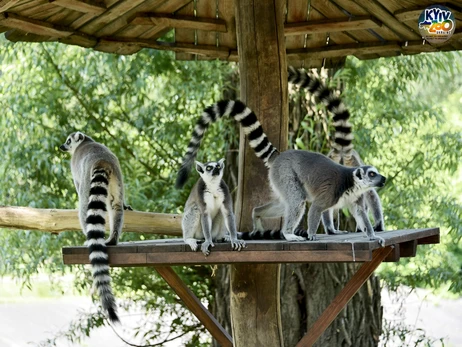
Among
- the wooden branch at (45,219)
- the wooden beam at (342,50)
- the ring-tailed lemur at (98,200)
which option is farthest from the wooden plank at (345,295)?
the wooden beam at (342,50)

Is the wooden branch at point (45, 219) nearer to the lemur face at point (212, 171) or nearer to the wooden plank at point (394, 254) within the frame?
the lemur face at point (212, 171)

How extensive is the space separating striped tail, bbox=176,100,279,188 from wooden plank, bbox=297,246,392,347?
0.86 m

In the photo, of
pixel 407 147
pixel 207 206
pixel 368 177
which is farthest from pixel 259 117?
pixel 407 147

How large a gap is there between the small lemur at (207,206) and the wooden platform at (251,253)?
143mm

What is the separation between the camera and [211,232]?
4.36 meters

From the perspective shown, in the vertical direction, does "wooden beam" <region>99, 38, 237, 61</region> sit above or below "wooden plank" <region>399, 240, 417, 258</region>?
above

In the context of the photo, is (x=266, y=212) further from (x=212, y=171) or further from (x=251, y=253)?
(x=251, y=253)

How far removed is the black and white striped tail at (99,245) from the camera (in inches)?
155

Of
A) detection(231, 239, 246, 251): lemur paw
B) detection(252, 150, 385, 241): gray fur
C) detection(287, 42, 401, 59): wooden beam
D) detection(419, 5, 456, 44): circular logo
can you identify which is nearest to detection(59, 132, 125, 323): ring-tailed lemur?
detection(231, 239, 246, 251): lemur paw

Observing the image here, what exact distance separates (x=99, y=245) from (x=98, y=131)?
12.9 feet

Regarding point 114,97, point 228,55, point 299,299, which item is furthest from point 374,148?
point 114,97

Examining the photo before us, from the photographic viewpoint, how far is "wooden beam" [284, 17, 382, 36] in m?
5.53

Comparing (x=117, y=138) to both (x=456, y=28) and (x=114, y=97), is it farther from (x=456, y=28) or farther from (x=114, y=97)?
(x=456, y=28)

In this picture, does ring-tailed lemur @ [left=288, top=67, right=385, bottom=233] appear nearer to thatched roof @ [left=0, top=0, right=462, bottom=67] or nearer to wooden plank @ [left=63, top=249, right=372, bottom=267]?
thatched roof @ [left=0, top=0, right=462, bottom=67]
